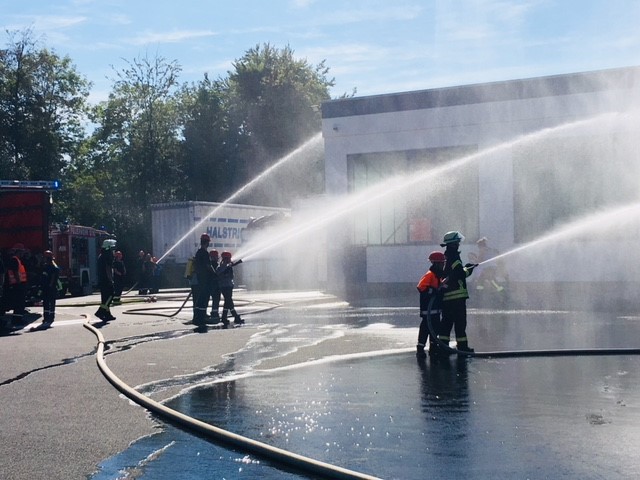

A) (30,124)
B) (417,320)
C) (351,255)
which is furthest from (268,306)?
(30,124)

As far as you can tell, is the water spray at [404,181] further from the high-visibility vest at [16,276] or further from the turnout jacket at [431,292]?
the turnout jacket at [431,292]

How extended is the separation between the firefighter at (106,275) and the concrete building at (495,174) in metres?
14.0

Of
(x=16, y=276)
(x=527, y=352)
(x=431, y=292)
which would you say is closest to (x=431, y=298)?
(x=431, y=292)

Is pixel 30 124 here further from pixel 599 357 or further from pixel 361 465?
pixel 361 465

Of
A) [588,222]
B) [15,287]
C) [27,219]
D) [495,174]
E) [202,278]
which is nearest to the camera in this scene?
[202,278]

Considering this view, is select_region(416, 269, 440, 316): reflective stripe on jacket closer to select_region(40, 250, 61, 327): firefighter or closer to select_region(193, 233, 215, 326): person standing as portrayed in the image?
select_region(193, 233, 215, 326): person standing

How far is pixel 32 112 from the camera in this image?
59500mm

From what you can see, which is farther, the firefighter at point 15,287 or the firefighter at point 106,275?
the firefighter at point 106,275

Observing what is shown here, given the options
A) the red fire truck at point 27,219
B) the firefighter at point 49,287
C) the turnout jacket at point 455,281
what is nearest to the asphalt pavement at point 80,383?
the firefighter at point 49,287

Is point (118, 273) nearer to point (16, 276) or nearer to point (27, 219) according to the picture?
point (27, 219)

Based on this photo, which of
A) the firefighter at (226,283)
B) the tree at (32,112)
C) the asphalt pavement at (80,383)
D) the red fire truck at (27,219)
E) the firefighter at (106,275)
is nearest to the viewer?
the asphalt pavement at (80,383)

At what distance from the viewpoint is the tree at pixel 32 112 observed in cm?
5838

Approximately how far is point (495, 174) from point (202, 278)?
15909mm

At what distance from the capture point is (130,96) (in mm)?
70875
